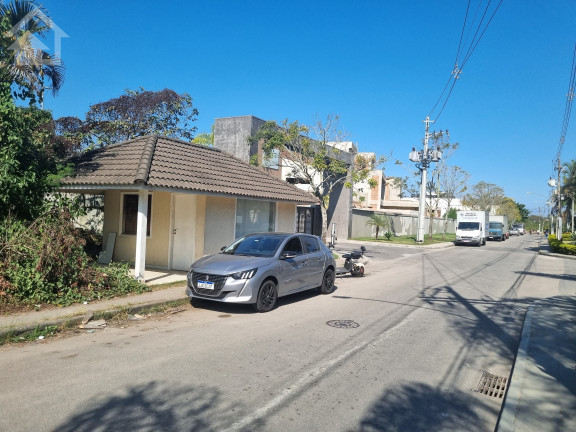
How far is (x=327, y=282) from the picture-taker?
36.8ft

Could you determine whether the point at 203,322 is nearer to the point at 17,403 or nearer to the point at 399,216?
the point at 17,403

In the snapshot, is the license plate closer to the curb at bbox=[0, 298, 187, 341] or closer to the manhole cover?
the curb at bbox=[0, 298, 187, 341]

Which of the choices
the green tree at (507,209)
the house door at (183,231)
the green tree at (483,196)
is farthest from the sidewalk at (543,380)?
the green tree at (507,209)

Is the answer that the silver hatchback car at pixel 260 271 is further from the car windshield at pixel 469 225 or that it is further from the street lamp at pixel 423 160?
the car windshield at pixel 469 225

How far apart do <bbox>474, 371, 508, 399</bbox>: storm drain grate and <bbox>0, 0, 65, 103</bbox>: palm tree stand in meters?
11.0

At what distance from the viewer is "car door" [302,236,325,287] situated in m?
10.2

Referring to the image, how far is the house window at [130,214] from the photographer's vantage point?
13.5m

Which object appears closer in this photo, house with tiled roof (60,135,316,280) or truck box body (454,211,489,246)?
house with tiled roof (60,135,316,280)

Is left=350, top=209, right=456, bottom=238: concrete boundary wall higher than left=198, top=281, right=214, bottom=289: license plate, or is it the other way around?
left=350, top=209, right=456, bottom=238: concrete boundary wall

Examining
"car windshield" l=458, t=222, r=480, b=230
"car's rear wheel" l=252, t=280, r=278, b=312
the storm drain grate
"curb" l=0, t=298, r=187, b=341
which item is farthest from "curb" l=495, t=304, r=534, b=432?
"car windshield" l=458, t=222, r=480, b=230

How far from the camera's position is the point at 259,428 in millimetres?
3822

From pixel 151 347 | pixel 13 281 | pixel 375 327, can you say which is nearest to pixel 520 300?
pixel 375 327

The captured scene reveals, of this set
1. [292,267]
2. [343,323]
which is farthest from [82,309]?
[343,323]

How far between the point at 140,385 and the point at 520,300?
400 inches
